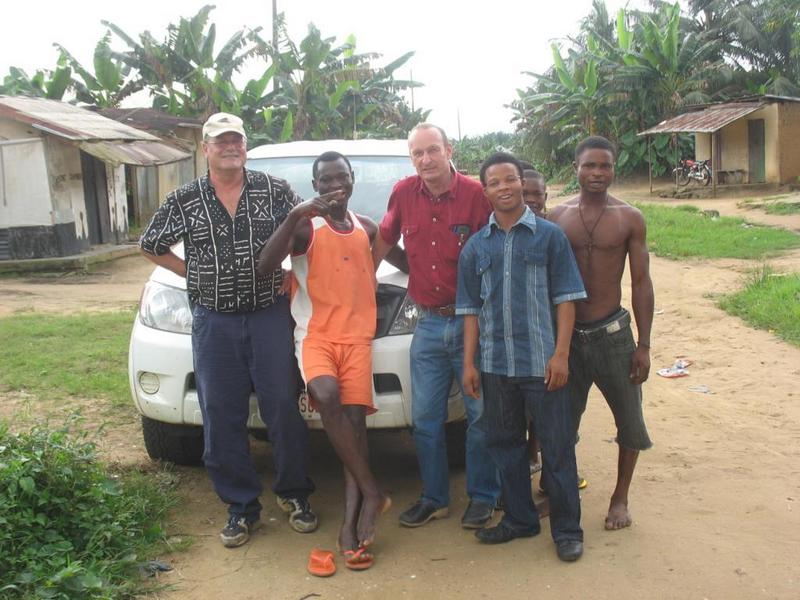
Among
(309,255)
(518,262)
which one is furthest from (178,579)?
(518,262)

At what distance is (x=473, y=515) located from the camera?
3.73 meters

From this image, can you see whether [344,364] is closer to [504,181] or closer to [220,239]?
[220,239]

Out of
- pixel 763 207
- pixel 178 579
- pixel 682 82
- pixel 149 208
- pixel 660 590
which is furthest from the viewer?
pixel 682 82

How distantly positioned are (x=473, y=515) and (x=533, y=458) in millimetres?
848

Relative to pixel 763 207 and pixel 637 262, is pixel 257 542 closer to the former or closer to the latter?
pixel 637 262

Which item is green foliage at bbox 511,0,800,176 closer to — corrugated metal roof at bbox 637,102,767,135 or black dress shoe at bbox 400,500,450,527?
corrugated metal roof at bbox 637,102,767,135

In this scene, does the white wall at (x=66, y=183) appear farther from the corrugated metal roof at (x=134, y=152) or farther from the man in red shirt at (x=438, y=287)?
the man in red shirt at (x=438, y=287)

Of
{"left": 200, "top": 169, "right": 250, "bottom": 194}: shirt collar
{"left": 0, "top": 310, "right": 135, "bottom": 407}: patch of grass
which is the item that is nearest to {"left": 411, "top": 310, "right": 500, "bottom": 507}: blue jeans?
{"left": 200, "top": 169, "right": 250, "bottom": 194}: shirt collar

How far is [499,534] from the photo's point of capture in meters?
3.57

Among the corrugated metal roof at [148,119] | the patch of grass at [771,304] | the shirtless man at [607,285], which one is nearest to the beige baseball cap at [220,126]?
the shirtless man at [607,285]

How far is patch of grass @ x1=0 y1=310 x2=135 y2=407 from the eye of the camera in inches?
239

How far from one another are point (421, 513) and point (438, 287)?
1.00 meters

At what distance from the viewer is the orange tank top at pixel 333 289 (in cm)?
362

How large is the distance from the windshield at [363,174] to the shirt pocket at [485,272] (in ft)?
4.90
